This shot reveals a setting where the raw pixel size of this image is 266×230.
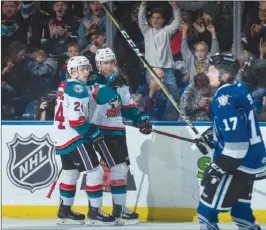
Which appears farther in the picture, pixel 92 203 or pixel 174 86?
pixel 174 86

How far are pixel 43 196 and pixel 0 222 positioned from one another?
643mm

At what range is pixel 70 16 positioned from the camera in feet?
28.3

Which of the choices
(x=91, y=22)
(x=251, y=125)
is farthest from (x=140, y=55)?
(x=251, y=125)

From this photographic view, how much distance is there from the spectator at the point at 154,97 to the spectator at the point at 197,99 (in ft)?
0.55

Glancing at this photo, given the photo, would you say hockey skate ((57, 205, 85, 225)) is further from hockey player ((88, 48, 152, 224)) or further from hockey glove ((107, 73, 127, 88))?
hockey glove ((107, 73, 127, 88))

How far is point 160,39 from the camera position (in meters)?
8.49

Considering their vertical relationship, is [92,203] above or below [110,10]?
below

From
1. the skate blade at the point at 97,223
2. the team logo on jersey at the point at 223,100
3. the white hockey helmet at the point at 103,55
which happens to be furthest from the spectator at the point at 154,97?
the team logo on jersey at the point at 223,100

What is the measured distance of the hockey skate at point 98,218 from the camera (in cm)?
789

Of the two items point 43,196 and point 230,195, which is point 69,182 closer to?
point 43,196

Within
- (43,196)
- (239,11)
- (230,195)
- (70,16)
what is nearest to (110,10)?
(70,16)

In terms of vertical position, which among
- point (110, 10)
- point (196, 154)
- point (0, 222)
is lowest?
point (0, 222)

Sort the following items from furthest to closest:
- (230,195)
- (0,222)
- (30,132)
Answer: (30,132) → (0,222) → (230,195)

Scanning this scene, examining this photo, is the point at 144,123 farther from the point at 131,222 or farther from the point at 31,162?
the point at 31,162
